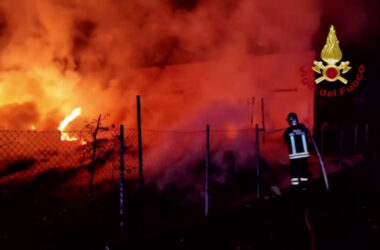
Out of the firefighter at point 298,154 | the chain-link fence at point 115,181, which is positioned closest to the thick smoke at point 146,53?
the chain-link fence at point 115,181

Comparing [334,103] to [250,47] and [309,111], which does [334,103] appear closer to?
[309,111]

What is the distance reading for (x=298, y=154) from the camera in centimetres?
682

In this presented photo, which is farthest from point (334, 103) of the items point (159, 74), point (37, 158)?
point (37, 158)

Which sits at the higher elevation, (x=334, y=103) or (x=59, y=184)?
(x=334, y=103)

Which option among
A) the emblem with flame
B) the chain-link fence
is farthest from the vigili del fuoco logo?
the chain-link fence

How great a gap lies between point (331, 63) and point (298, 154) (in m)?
7.07

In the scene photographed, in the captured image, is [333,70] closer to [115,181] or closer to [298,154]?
[298,154]

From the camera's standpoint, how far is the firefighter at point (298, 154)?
6750 millimetres

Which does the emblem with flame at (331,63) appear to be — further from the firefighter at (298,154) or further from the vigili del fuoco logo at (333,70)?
the firefighter at (298,154)

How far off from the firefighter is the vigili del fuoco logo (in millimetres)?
6388

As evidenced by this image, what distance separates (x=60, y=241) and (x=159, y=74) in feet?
33.9

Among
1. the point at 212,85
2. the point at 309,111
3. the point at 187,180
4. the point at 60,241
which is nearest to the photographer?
the point at 60,241

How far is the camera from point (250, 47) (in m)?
11.1

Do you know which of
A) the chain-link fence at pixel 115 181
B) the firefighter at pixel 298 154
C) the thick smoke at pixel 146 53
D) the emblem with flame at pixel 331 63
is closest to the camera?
the chain-link fence at pixel 115 181
